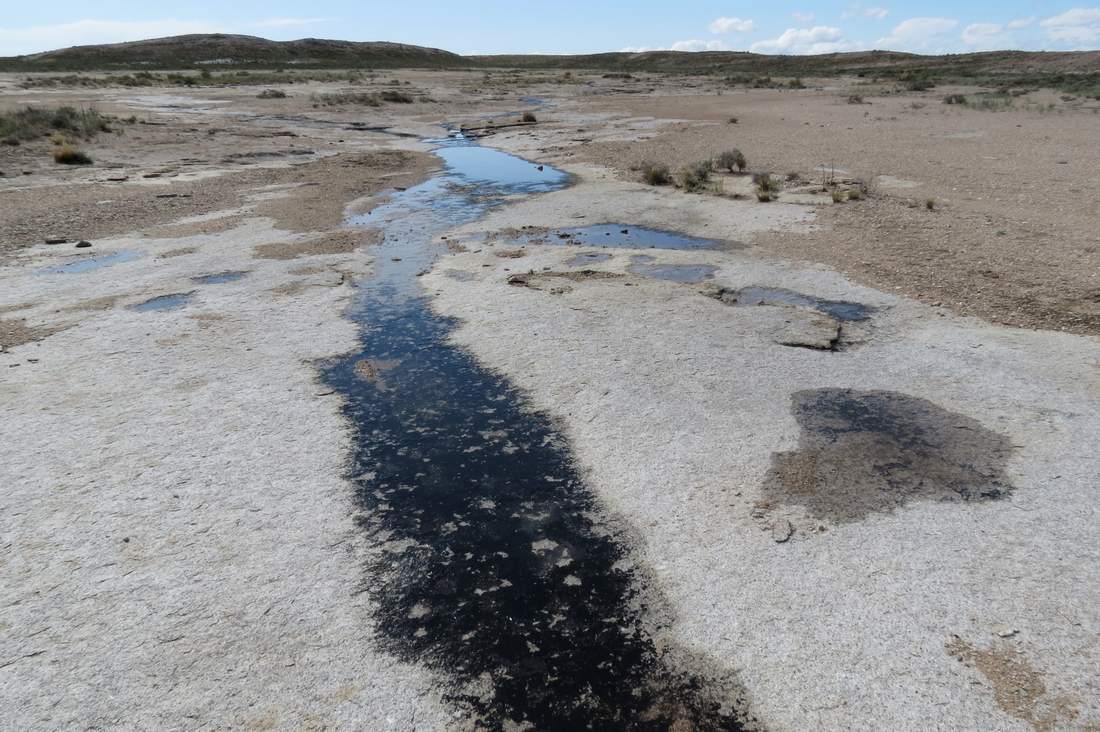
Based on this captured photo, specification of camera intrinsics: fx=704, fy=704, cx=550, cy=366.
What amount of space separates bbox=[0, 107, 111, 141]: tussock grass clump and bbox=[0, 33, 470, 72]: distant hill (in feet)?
193

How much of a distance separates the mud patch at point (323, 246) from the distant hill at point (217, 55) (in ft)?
250

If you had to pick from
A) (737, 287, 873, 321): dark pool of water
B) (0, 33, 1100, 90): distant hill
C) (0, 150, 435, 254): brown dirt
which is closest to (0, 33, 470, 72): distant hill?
(0, 33, 1100, 90): distant hill

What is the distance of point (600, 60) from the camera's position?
115 meters

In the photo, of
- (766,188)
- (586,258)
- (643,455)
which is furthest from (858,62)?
(643,455)

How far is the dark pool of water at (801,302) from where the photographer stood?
7.51 metres

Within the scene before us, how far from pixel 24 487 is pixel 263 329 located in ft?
9.69

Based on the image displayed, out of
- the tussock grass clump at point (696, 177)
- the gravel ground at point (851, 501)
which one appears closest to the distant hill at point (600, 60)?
the tussock grass clump at point (696, 177)

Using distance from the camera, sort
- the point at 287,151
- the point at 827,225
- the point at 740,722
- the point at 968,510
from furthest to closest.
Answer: the point at 287,151 < the point at 827,225 < the point at 968,510 < the point at 740,722

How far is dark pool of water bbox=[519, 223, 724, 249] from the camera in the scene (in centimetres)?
1045

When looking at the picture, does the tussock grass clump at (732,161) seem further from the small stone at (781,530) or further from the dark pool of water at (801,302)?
the small stone at (781,530)

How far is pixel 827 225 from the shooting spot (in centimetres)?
1122

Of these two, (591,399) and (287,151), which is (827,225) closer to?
(591,399)

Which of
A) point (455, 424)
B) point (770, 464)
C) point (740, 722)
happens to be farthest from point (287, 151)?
point (740, 722)

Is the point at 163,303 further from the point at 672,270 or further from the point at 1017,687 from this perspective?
the point at 1017,687
